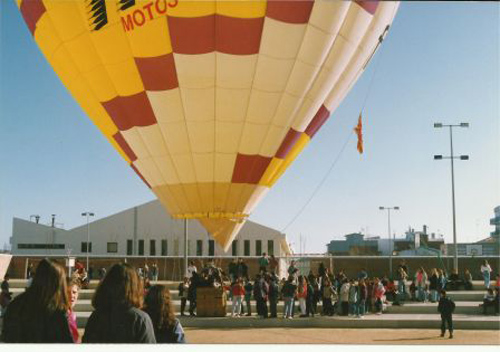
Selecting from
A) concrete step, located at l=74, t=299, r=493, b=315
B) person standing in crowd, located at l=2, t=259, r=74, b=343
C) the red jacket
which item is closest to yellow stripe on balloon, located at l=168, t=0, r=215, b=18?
person standing in crowd, located at l=2, t=259, r=74, b=343

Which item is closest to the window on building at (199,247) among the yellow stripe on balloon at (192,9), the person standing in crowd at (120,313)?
the yellow stripe on balloon at (192,9)

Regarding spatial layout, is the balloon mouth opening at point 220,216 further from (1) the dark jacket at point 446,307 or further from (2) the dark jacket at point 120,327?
(2) the dark jacket at point 120,327

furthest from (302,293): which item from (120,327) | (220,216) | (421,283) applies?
(120,327)

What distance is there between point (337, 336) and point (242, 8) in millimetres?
7314

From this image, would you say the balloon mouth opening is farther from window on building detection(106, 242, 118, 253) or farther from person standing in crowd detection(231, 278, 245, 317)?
window on building detection(106, 242, 118, 253)

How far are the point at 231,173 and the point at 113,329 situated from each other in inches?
361

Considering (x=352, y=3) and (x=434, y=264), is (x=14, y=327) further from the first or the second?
(x=434, y=264)

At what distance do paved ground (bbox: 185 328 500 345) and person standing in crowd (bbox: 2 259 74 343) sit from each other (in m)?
8.77

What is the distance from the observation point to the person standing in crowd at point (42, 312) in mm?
3039

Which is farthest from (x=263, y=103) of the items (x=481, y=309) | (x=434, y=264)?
(x=434, y=264)

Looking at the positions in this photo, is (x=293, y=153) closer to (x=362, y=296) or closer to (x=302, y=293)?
(x=302, y=293)

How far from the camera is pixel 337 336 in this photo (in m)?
12.5

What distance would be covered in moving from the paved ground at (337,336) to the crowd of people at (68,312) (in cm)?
874

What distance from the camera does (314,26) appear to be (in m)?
9.77
